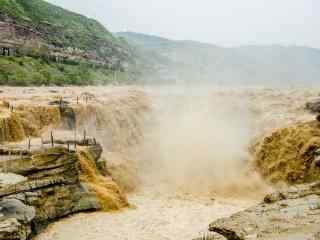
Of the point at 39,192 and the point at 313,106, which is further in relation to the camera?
the point at 313,106

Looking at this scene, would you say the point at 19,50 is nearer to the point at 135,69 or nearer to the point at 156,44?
the point at 135,69

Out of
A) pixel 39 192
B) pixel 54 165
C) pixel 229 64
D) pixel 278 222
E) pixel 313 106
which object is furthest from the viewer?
pixel 229 64

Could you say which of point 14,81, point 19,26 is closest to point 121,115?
point 14,81

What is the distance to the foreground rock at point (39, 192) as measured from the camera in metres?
12.8

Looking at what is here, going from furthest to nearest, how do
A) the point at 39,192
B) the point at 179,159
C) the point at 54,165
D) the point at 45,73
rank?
1. the point at 45,73
2. the point at 179,159
3. the point at 54,165
4. the point at 39,192

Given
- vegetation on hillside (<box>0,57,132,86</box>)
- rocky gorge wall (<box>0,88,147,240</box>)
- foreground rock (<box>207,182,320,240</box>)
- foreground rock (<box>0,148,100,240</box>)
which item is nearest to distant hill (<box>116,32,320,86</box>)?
vegetation on hillside (<box>0,57,132,86</box>)

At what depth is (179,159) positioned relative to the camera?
27281mm

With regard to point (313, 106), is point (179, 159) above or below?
below

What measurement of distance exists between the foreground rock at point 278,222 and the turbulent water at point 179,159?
6.30 meters

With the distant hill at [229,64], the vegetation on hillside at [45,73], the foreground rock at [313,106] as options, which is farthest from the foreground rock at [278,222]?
the distant hill at [229,64]

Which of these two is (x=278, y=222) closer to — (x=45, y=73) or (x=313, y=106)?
(x=313, y=106)

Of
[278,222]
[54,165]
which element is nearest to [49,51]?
[54,165]

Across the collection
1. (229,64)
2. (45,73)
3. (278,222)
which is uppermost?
(229,64)

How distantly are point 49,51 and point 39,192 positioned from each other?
167 feet
